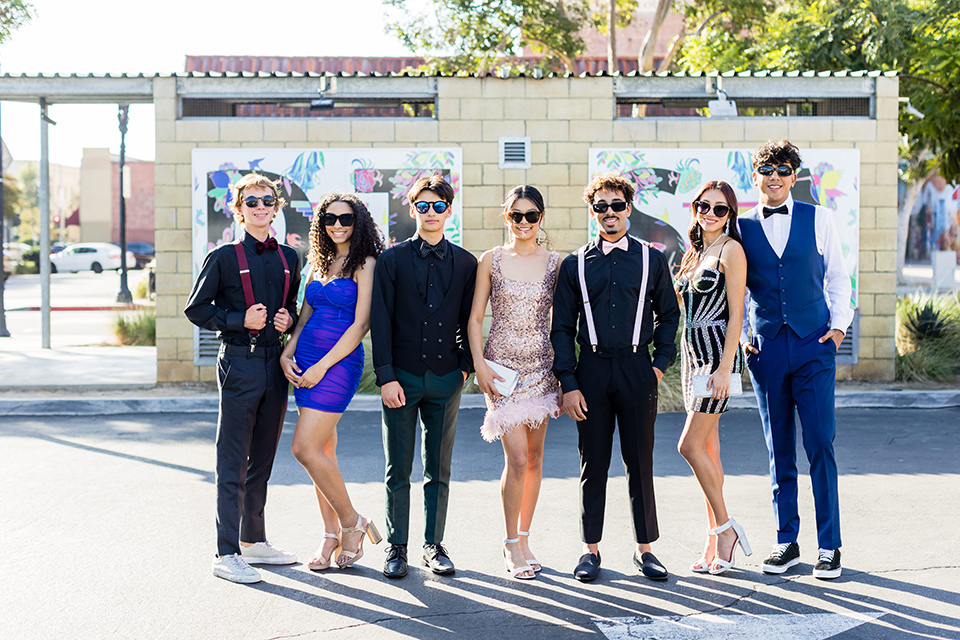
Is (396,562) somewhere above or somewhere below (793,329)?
below

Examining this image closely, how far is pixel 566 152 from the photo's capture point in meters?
11.8

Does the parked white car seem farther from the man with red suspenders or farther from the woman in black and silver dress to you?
the woman in black and silver dress

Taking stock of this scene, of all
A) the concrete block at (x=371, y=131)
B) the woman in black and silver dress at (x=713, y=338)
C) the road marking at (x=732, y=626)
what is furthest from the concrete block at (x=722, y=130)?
the road marking at (x=732, y=626)

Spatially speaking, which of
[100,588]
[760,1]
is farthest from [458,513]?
[760,1]

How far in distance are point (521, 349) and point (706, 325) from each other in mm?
967

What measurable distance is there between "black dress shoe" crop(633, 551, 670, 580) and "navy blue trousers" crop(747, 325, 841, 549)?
69 cm

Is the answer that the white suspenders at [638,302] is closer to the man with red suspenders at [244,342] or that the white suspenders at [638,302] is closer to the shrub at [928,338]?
the man with red suspenders at [244,342]

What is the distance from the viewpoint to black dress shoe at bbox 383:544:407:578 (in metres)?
4.93

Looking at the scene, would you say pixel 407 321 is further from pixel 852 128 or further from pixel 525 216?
pixel 852 128

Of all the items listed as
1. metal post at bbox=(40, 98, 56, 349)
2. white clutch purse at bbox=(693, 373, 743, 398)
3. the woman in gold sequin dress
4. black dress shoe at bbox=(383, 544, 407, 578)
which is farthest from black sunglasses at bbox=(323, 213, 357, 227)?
metal post at bbox=(40, 98, 56, 349)

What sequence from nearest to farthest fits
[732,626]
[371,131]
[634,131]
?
1. [732,626]
2. [371,131]
3. [634,131]

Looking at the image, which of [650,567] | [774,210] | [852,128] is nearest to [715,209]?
[774,210]

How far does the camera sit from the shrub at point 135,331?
16.2 meters

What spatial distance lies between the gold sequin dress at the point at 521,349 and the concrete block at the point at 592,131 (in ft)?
23.5
